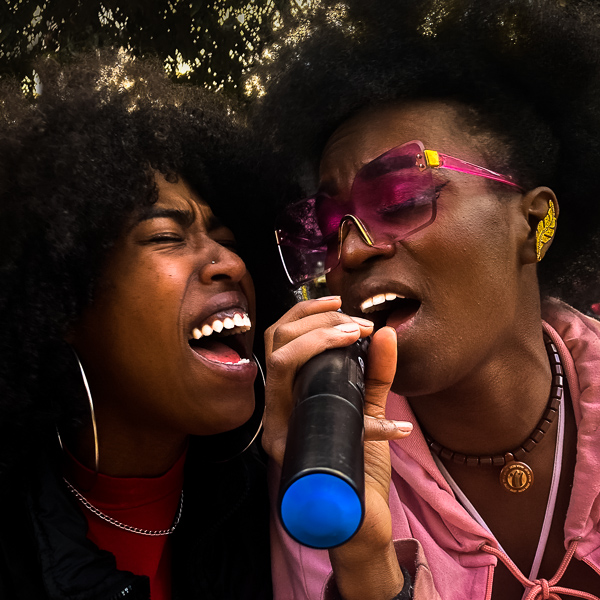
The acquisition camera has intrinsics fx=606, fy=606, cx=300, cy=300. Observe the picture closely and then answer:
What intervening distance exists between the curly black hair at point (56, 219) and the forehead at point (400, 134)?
0.64 meters

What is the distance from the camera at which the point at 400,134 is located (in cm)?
228

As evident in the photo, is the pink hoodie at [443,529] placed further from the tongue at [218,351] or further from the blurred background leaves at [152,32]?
the blurred background leaves at [152,32]

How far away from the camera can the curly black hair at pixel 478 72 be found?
240 centimetres

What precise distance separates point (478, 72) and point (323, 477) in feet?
6.63

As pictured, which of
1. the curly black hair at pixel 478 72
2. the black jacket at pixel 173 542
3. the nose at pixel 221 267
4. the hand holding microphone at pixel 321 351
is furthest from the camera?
the curly black hair at pixel 478 72

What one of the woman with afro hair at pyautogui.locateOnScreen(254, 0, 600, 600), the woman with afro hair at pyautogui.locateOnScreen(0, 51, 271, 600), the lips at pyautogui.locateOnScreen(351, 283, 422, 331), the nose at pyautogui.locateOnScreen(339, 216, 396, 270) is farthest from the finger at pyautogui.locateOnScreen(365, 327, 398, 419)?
the woman with afro hair at pyautogui.locateOnScreen(0, 51, 271, 600)

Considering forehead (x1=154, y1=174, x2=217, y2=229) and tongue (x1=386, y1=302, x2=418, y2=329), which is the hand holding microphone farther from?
forehead (x1=154, y1=174, x2=217, y2=229)

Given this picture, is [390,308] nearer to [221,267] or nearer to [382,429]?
[221,267]

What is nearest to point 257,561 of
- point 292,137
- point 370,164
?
point 370,164

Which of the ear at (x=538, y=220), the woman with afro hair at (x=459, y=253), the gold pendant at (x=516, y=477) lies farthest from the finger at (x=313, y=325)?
the gold pendant at (x=516, y=477)

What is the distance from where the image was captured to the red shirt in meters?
2.23

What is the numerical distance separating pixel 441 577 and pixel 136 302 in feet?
4.56

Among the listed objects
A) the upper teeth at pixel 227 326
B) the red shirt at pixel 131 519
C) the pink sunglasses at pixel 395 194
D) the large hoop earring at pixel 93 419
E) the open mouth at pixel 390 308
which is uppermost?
the pink sunglasses at pixel 395 194

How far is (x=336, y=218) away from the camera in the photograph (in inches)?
92.0
